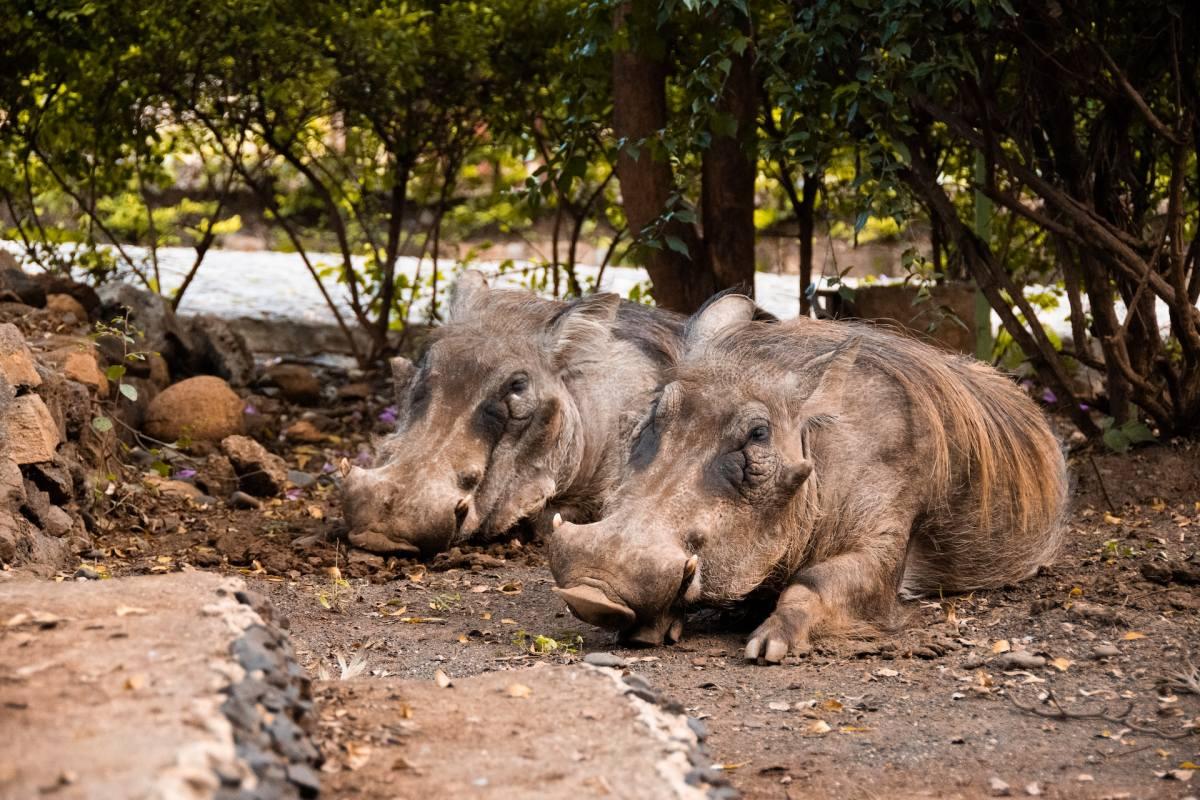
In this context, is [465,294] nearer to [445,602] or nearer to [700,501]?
[445,602]

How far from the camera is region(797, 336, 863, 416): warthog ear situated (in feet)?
15.8

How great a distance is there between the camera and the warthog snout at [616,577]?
13.7ft

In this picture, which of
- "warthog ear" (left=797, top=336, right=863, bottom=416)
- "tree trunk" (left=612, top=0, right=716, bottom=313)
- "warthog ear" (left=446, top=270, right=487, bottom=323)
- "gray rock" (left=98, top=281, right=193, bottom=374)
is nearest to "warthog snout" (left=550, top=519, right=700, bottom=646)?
"warthog ear" (left=797, top=336, right=863, bottom=416)

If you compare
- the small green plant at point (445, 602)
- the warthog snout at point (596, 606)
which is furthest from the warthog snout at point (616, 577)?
the small green plant at point (445, 602)

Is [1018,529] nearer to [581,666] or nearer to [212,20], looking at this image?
[581,666]

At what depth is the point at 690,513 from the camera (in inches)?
175

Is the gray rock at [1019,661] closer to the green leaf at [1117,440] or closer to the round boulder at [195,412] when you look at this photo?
the green leaf at [1117,440]

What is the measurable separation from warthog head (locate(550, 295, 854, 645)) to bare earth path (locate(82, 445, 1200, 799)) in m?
0.19

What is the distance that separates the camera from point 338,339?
10.1 meters

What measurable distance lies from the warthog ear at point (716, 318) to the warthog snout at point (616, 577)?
912mm

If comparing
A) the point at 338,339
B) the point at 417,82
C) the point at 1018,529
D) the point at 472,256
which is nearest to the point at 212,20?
the point at 417,82

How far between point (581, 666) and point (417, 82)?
4841 millimetres

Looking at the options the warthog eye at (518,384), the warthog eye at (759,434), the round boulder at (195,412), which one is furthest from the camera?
the round boulder at (195,412)

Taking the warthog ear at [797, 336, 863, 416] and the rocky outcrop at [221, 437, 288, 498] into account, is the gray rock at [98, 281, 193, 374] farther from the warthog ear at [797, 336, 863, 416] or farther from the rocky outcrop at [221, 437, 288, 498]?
the warthog ear at [797, 336, 863, 416]
